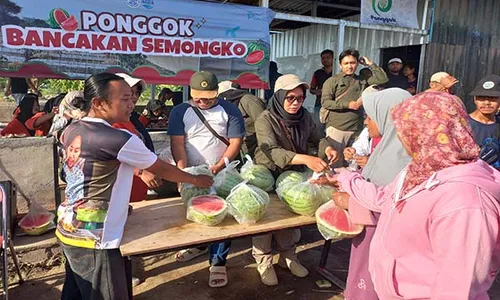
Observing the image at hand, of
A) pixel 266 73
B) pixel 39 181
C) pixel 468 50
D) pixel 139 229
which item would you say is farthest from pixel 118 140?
pixel 468 50

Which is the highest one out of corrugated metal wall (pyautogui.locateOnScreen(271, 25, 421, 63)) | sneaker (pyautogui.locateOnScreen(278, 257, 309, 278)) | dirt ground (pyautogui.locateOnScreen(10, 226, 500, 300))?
corrugated metal wall (pyautogui.locateOnScreen(271, 25, 421, 63))

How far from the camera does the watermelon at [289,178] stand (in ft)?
9.22

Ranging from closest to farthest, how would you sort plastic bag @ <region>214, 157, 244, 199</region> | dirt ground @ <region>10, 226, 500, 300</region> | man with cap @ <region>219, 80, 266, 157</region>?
plastic bag @ <region>214, 157, 244, 199</region>
dirt ground @ <region>10, 226, 500, 300</region>
man with cap @ <region>219, 80, 266, 157</region>

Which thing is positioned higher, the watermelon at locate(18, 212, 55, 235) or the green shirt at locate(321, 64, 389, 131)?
the green shirt at locate(321, 64, 389, 131)

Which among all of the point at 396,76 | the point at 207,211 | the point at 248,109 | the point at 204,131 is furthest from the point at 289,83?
the point at 396,76

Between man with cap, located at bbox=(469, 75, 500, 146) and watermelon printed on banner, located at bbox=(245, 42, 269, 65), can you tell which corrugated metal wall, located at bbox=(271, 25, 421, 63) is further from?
man with cap, located at bbox=(469, 75, 500, 146)

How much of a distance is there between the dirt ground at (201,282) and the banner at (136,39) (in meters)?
2.67

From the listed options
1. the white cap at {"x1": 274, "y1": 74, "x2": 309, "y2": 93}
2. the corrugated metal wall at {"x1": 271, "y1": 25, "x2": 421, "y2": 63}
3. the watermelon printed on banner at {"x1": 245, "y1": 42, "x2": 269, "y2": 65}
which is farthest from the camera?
the corrugated metal wall at {"x1": 271, "y1": 25, "x2": 421, "y2": 63}

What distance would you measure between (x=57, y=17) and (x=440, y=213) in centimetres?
496

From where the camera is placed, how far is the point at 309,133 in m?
3.28

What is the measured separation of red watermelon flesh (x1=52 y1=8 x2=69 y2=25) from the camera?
4658 mm

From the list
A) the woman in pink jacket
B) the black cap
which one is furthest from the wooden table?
the black cap

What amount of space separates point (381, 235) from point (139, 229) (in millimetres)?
1460

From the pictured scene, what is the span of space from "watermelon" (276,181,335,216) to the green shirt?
2.50 metres
